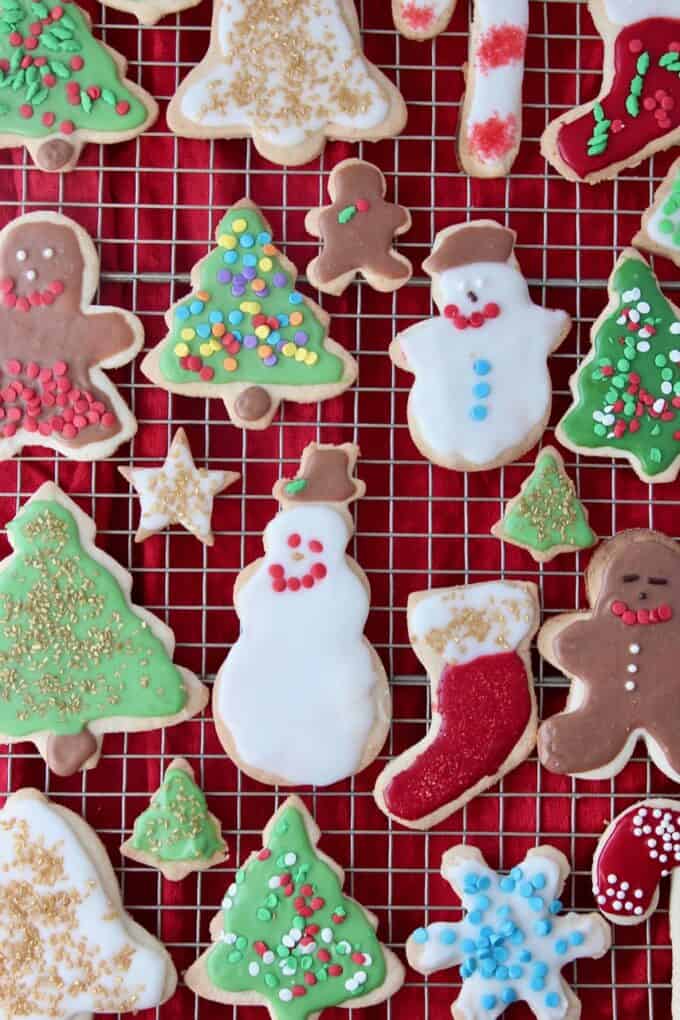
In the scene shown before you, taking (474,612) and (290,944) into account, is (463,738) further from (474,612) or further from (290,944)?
(290,944)

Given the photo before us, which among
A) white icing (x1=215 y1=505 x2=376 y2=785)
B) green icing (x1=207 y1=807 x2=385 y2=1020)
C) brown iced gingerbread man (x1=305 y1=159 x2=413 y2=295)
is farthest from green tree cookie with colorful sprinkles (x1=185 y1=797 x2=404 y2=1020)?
brown iced gingerbread man (x1=305 y1=159 x2=413 y2=295)

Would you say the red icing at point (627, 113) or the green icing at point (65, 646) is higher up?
the red icing at point (627, 113)

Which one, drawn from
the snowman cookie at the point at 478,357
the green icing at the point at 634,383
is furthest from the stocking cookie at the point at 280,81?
the green icing at the point at 634,383

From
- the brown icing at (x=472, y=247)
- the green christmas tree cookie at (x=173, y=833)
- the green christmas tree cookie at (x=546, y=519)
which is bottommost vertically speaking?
the green christmas tree cookie at (x=173, y=833)

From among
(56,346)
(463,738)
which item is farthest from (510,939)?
(56,346)

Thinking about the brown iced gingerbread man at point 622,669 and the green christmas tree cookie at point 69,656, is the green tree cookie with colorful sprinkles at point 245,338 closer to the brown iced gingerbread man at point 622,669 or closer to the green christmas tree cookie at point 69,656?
the green christmas tree cookie at point 69,656

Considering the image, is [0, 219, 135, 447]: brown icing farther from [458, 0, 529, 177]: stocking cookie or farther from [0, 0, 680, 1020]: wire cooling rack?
[458, 0, 529, 177]: stocking cookie
